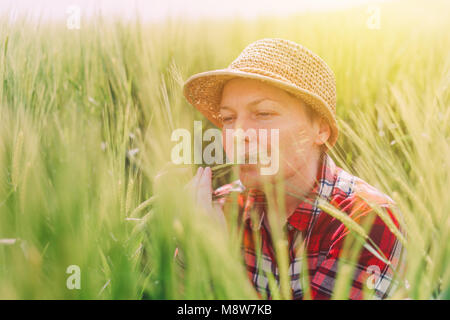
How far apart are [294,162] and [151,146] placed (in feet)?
0.99

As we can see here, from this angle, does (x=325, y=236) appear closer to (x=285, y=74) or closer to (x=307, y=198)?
(x=307, y=198)

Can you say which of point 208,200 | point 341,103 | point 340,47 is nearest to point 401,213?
point 208,200

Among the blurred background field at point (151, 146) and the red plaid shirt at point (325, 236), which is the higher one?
the blurred background field at point (151, 146)

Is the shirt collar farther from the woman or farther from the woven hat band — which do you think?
the woven hat band

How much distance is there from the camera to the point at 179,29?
3.20 ft

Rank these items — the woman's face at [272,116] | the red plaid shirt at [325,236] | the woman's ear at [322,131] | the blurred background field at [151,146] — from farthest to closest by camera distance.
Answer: the woman's ear at [322,131], the woman's face at [272,116], the red plaid shirt at [325,236], the blurred background field at [151,146]

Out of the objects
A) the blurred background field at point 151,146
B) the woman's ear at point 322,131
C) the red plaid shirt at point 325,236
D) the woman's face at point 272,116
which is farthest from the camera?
the woman's ear at point 322,131

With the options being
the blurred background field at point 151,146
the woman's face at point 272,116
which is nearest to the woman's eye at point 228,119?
the woman's face at point 272,116

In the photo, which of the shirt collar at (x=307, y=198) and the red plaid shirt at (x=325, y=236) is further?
the shirt collar at (x=307, y=198)

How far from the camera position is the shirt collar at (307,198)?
2.62 ft

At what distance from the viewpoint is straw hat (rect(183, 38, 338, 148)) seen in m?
0.75

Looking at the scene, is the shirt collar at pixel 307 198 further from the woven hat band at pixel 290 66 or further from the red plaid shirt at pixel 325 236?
the woven hat band at pixel 290 66

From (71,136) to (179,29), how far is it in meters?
0.51

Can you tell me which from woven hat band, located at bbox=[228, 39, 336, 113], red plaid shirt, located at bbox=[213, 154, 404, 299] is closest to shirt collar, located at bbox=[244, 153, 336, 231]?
red plaid shirt, located at bbox=[213, 154, 404, 299]
